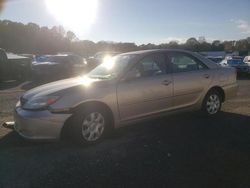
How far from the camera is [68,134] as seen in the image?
478cm

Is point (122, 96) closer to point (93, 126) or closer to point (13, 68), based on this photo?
point (93, 126)

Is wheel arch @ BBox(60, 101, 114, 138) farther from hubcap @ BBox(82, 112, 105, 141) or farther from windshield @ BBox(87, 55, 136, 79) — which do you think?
windshield @ BBox(87, 55, 136, 79)

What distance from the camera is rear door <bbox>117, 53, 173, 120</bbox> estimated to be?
516 cm

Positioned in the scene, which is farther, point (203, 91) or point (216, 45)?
point (216, 45)

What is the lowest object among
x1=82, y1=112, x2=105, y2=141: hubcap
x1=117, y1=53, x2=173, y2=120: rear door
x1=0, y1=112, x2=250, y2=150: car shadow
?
x1=0, y1=112, x2=250, y2=150: car shadow

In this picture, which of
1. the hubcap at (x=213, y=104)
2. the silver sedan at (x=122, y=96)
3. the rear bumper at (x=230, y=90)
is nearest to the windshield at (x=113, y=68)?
the silver sedan at (x=122, y=96)

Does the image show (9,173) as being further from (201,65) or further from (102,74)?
(201,65)

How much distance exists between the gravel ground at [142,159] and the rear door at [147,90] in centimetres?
47

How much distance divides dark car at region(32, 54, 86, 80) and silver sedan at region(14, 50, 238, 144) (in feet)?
32.8

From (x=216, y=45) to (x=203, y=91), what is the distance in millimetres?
67359

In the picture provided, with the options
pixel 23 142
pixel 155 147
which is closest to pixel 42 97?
pixel 23 142

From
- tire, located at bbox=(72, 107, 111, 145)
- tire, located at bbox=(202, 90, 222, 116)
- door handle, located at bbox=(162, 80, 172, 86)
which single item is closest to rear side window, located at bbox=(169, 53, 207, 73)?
door handle, located at bbox=(162, 80, 172, 86)

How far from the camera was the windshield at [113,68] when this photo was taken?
5414 mm

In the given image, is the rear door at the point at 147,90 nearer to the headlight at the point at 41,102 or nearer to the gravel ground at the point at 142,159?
the gravel ground at the point at 142,159
